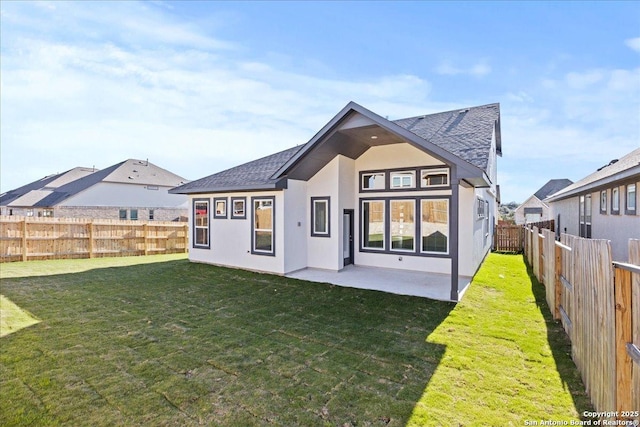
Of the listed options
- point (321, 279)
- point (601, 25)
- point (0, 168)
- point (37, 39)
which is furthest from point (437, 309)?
point (0, 168)

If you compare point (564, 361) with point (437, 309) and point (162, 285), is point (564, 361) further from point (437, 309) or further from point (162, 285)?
point (162, 285)

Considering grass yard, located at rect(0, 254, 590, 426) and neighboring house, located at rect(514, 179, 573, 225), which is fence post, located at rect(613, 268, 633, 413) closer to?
grass yard, located at rect(0, 254, 590, 426)

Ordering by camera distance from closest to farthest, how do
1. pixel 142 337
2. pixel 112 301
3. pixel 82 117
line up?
pixel 142 337, pixel 112 301, pixel 82 117

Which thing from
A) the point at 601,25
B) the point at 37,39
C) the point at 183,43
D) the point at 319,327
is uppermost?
the point at 601,25

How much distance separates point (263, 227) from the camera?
10359 millimetres

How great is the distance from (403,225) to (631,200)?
20.1 feet

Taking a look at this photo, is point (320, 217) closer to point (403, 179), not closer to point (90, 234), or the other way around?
point (403, 179)

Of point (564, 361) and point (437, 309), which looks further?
point (437, 309)

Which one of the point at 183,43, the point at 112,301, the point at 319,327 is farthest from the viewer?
the point at 183,43

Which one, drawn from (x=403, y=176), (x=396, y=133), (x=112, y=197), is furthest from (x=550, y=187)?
(x=112, y=197)

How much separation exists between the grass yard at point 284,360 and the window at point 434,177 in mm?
3499

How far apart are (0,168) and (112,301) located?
1958 inches

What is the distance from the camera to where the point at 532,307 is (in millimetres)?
6676

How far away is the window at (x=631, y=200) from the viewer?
8320 millimetres
